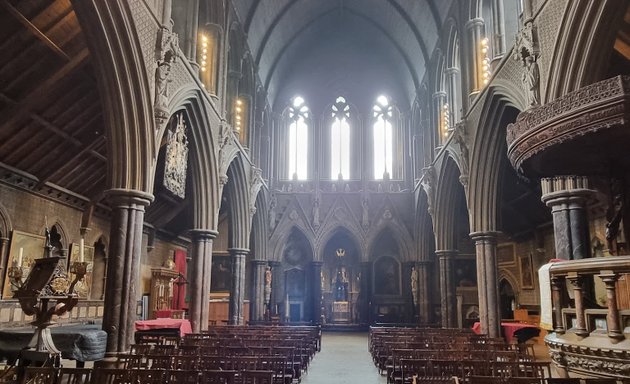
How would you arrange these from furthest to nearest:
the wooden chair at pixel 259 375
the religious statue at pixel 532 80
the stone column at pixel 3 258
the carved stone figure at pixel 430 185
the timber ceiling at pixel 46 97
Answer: the carved stone figure at pixel 430 185 → the stone column at pixel 3 258 → the timber ceiling at pixel 46 97 → the religious statue at pixel 532 80 → the wooden chair at pixel 259 375

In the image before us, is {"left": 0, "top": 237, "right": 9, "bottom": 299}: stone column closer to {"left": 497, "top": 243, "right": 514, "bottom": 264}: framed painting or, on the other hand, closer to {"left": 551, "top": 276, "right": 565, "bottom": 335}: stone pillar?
{"left": 551, "top": 276, "right": 565, "bottom": 335}: stone pillar

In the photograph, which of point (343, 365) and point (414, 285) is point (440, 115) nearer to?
point (414, 285)

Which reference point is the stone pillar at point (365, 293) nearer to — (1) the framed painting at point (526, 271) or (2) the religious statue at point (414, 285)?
(2) the religious statue at point (414, 285)

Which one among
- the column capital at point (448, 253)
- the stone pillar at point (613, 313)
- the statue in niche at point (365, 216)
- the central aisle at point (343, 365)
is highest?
the statue in niche at point (365, 216)

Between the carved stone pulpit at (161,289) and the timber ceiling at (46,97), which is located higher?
the timber ceiling at (46,97)

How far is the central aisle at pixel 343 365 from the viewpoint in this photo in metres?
10.4

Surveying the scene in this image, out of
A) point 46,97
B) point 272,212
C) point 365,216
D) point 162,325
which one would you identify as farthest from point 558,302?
point 272,212

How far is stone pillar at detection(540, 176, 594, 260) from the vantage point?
30.4 feet

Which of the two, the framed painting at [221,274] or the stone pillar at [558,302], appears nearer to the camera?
the stone pillar at [558,302]

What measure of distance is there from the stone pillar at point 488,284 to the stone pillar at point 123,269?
9369mm

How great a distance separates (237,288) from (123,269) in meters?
10.2

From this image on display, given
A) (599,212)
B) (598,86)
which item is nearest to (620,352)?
(598,86)

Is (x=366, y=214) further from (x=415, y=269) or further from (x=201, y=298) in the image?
(x=201, y=298)

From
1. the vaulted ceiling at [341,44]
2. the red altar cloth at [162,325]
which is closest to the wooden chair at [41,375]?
the red altar cloth at [162,325]
